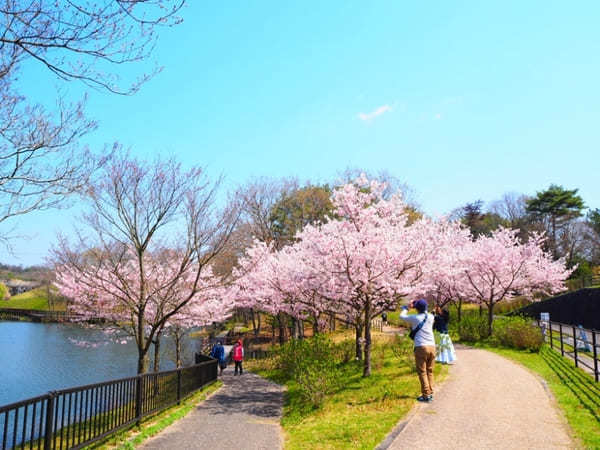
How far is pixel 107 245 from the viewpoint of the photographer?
13.1 metres

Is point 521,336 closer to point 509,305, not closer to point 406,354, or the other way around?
point 406,354

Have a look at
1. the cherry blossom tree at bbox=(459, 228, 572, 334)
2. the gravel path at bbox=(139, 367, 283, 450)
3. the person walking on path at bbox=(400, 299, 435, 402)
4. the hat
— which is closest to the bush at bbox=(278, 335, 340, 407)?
the gravel path at bbox=(139, 367, 283, 450)

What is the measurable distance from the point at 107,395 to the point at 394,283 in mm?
8824

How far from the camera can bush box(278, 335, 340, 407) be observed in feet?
34.1

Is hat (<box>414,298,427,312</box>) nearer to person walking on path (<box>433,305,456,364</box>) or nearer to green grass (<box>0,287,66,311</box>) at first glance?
person walking on path (<box>433,305,456,364</box>)

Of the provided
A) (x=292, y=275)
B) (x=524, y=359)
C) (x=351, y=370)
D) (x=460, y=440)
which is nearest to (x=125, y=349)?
(x=292, y=275)

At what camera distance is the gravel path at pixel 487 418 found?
5883 millimetres

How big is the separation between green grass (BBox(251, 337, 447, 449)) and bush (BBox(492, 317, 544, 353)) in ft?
18.2

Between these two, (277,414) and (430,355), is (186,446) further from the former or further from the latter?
(430,355)

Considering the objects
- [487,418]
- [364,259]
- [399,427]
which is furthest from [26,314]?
[487,418]

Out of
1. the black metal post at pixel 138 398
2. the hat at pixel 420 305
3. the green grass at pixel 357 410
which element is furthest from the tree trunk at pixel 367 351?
the black metal post at pixel 138 398

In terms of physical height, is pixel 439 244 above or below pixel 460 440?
above

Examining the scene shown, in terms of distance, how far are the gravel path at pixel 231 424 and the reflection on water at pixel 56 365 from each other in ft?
35.6

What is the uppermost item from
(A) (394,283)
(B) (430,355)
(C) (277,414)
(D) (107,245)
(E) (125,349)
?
(D) (107,245)
